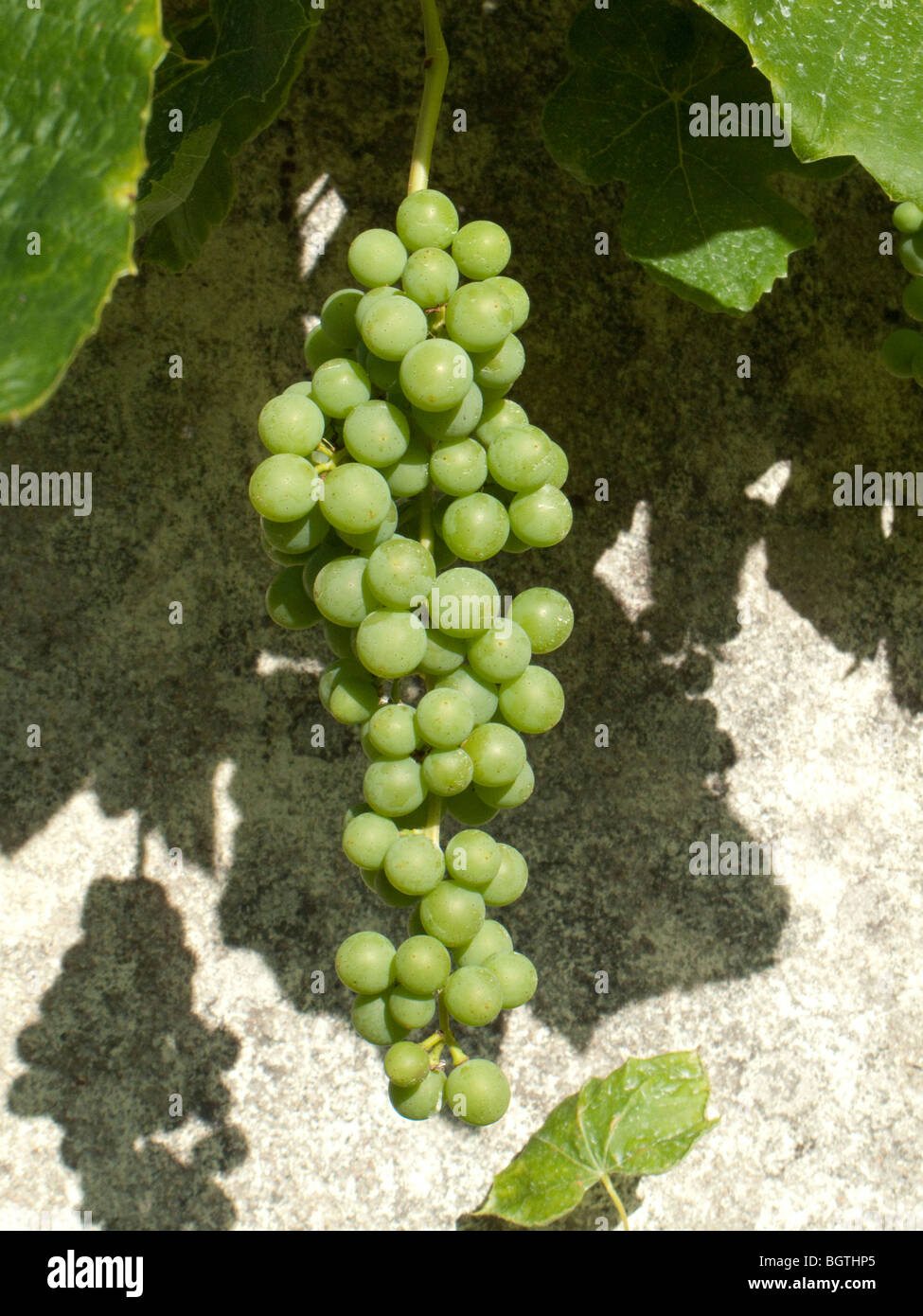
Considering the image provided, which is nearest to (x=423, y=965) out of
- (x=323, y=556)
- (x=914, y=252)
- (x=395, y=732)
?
(x=395, y=732)

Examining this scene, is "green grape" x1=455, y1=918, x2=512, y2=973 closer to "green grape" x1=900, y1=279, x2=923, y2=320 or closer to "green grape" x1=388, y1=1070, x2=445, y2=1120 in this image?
"green grape" x1=388, y1=1070, x2=445, y2=1120

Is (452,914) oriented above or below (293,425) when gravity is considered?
below

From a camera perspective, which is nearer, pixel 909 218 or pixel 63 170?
pixel 63 170

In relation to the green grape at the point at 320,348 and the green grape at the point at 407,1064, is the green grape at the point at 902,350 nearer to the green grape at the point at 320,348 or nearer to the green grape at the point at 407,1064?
the green grape at the point at 320,348

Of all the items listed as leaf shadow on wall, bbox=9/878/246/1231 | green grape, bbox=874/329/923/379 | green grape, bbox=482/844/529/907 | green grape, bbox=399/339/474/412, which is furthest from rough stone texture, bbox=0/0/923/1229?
green grape, bbox=399/339/474/412

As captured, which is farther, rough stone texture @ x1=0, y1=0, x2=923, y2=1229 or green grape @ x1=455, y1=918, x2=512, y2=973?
rough stone texture @ x1=0, y1=0, x2=923, y2=1229

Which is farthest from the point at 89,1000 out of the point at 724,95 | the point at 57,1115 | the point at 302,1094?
the point at 724,95

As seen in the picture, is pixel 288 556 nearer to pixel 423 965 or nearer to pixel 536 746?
pixel 423 965
